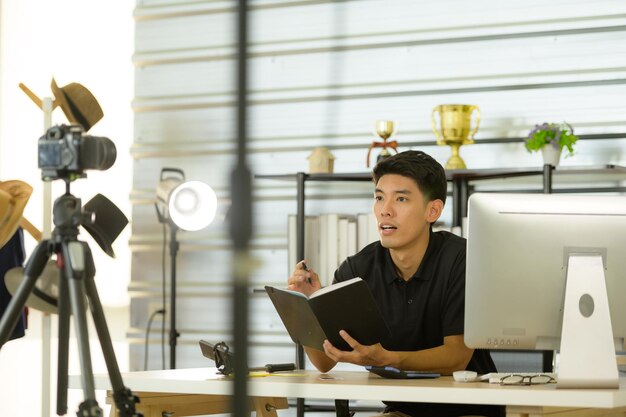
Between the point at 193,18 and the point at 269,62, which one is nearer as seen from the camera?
the point at 269,62

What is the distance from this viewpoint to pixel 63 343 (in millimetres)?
1997

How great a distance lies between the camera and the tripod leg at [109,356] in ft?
6.23

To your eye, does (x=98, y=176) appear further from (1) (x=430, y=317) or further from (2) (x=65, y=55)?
(1) (x=430, y=317)

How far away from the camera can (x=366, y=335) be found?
2191mm

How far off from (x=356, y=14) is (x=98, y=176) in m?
1.88

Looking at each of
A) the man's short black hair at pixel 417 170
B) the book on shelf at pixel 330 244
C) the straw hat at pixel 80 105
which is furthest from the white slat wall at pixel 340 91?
the man's short black hair at pixel 417 170

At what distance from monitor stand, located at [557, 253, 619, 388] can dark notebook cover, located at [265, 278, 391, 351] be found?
1.38 ft

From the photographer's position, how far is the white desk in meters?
1.86

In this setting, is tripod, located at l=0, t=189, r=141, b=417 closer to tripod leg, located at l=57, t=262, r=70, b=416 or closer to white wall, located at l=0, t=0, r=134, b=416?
tripod leg, located at l=57, t=262, r=70, b=416

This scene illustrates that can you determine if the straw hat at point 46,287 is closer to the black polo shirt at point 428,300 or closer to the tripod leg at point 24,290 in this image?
the tripod leg at point 24,290

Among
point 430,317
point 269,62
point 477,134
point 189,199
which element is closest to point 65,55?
point 269,62

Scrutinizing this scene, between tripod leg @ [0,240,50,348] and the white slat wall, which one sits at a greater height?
the white slat wall

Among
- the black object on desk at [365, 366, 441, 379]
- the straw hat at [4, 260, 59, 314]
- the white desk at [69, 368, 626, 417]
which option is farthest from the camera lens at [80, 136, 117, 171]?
the black object on desk at [365, 366, 441, 379]

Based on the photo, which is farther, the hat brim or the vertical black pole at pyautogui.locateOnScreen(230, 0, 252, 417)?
the hat brim
